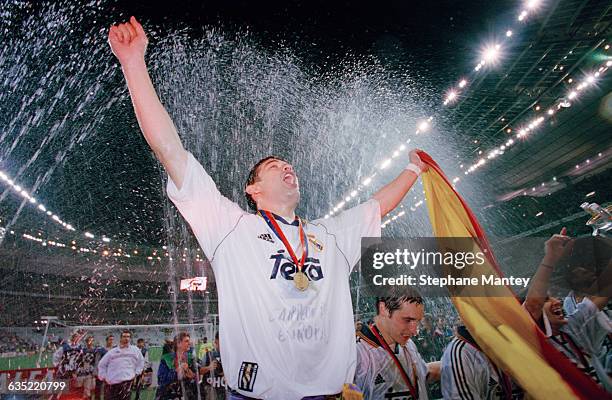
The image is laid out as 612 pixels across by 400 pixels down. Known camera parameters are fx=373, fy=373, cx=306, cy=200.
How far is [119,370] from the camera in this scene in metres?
8.64

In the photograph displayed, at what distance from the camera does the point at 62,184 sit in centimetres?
2517

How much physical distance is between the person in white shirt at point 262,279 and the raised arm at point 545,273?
2.34 metres

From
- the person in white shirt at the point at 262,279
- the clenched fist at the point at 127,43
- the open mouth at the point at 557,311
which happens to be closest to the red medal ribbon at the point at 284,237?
the person in white shirt at the point at 262,279

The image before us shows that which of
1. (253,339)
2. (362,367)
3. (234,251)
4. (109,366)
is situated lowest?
(109,366)

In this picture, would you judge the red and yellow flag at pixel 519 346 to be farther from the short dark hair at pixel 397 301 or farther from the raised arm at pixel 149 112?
the raised arm at pixel 149 112

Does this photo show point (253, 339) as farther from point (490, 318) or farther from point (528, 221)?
point (528, 221)

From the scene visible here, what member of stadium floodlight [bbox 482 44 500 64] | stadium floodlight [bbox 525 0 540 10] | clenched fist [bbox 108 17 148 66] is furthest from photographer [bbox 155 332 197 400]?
stadium floodlight [bbox 525 0 540 10]

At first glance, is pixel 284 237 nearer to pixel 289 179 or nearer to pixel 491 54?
pixel 289 179

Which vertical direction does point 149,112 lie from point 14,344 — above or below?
above

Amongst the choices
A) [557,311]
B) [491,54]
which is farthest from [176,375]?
[491,54]

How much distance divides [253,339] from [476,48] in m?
12.2

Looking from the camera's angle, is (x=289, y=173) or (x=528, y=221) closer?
(x=289, y=173)

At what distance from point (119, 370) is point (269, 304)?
8.63m

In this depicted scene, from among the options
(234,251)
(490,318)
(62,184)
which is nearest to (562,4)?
(490,318)
